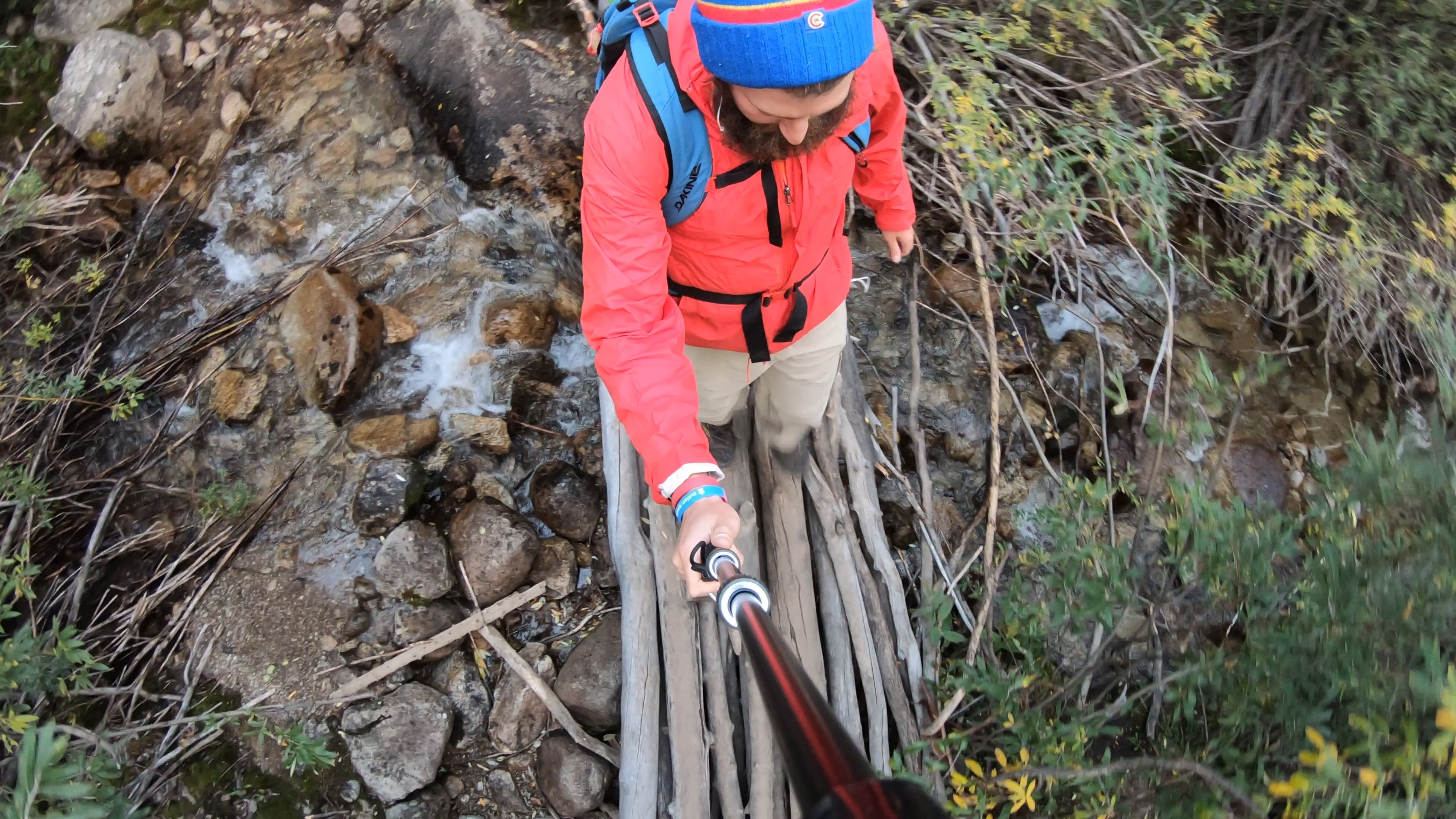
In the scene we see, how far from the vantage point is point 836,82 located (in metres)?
1.74

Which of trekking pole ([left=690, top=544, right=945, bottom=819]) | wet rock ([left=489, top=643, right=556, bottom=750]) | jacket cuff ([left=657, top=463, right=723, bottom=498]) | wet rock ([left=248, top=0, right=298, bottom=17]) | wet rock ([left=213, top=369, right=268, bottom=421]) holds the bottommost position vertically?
wet rock ([left=489, top=643, right=556, bottom=750])

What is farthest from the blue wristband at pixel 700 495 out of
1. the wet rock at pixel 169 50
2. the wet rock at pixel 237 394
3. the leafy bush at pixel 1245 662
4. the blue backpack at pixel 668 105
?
the wet rock at pixel 169 50

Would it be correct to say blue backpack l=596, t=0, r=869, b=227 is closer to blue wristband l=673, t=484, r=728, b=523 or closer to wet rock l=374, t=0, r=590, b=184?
blue wristband l=673, t=484, r=728, b=523

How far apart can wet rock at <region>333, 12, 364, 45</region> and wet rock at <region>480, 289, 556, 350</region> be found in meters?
2.09

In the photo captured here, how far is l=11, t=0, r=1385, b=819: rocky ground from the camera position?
11.1 feet

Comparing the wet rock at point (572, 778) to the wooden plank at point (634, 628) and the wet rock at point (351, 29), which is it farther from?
the wet rock at point (351, 29)

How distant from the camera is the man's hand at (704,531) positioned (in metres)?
1.92

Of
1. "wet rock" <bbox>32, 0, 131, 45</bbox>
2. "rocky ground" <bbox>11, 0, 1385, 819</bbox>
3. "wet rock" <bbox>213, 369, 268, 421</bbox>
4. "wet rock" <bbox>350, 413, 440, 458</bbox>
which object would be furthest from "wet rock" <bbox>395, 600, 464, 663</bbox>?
"wet rock" <bbox>32, 0, 131, 45</bbox>

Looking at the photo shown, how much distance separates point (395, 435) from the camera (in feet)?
13.3

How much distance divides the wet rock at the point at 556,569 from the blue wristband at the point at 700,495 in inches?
76.1

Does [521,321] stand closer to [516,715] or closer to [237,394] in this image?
[237,394]

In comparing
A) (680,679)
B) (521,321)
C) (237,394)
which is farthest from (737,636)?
(237,394)

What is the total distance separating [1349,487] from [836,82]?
183cm

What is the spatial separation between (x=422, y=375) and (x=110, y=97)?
2.63m
